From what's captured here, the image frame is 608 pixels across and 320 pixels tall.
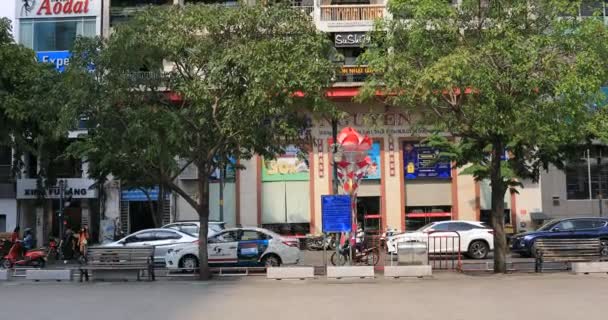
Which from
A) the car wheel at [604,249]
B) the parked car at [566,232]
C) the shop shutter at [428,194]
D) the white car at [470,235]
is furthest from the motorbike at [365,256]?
the shop shutter at [428,194]

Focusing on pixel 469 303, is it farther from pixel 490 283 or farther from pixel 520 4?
pixel 520 4

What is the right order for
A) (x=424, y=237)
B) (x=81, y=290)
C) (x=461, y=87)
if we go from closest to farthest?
(x=81, y=290), (x=461, y=87), (x=424, y=237)

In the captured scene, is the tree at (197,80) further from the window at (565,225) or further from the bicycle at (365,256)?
the window at (565,225)

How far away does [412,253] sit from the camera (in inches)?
672

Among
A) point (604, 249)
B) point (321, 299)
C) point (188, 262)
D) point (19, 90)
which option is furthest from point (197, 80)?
point (604, 249)

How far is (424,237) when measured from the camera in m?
22.5

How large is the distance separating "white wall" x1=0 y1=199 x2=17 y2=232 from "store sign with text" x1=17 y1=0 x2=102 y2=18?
417 inches

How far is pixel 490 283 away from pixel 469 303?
3592 mm

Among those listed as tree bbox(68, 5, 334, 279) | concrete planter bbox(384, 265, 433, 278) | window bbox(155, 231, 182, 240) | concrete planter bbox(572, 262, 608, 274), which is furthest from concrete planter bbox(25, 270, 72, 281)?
concrete planter bbox(572, 262, 608, 274)

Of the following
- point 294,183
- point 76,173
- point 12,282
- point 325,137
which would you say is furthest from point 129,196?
point 12,282

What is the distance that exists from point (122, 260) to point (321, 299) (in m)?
6.97

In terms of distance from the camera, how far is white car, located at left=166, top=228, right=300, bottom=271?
1994cm

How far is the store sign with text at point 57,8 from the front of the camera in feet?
118

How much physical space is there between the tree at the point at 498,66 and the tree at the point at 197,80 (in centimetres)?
210
